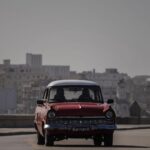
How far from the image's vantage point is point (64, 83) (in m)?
28.7

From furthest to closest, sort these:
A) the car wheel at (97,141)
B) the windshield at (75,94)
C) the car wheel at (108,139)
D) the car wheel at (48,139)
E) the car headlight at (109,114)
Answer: the car wheel at (97,141)
the windshield at (75,94)
the car wheel at (108,139)
the car wheel at (48,139)
the car headlight at (109,114)

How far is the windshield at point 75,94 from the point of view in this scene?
28.2 m

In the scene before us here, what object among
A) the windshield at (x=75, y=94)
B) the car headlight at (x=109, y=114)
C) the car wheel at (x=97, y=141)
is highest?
the windshield at (x=75, y=94)

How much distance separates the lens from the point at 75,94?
28.5 metres

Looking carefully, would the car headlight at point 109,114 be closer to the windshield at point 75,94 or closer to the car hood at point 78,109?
the car hood at point 78,109

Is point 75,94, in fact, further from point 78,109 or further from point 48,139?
point 48,139

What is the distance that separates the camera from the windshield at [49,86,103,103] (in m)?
28.2

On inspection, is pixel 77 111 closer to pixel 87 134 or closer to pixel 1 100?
pixel 87 134

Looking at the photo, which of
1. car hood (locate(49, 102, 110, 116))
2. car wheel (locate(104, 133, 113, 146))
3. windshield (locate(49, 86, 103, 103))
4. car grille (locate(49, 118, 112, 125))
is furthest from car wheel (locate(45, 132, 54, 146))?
car wheel (locate(104, 133, 113, 146))

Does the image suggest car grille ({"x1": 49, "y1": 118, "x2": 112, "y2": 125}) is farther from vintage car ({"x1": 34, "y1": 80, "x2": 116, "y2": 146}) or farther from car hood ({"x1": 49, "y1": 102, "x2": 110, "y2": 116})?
car hood ({"x1": 49, "y1": 102, "x2": 110, "y2": 116})

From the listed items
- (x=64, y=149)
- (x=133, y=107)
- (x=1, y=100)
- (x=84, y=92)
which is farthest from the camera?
(x=1, y=100)

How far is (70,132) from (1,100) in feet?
332

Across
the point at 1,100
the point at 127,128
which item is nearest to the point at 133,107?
the point at 127,128

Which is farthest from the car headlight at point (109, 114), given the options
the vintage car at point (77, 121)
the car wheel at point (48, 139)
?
the car wheel at point (48, 139)
